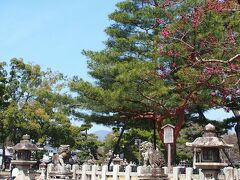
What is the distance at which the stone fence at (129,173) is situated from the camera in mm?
14102

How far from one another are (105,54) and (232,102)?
24.2 ft

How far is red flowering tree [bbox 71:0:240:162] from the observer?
15734 mm

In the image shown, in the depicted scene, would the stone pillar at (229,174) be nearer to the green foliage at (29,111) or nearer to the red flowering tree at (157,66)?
the red flowering tree at (157,66)

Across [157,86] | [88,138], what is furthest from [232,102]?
[88,138]

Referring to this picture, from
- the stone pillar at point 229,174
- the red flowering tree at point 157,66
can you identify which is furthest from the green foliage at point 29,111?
the stone pillar at point 229,174

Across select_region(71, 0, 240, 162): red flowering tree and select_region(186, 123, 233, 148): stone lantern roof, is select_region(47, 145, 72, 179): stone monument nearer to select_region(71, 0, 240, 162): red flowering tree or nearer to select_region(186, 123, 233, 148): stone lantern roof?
select_region(71, 0, 240, 162): red flowering tree

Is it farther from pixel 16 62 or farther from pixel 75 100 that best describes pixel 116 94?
pixel 16 62

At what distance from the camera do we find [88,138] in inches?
1769

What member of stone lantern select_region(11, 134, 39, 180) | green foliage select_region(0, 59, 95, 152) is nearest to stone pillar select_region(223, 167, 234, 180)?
stone lantern select_region(11, 134, 39, 180)

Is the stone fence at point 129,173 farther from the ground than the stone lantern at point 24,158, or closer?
closer

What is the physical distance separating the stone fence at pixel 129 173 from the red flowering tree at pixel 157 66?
317cm

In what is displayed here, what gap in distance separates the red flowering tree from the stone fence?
3.17 m

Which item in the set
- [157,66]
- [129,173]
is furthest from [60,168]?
[157,66]

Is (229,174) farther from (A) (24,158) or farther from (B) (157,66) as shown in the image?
(A) (24,158)
